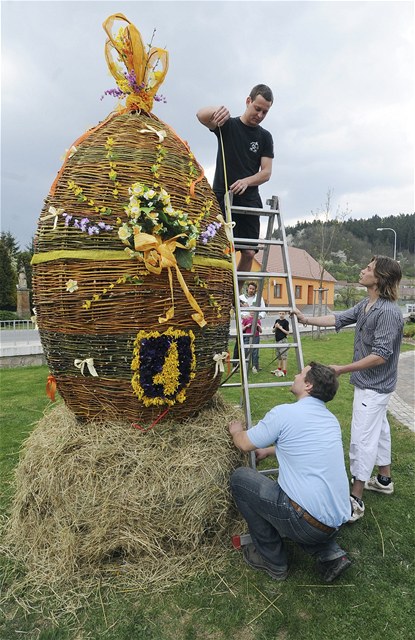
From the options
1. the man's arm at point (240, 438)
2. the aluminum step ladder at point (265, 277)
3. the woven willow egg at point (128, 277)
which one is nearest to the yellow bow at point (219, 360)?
the woven willow egg at point (128, 277)

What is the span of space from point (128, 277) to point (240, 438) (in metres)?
1.38

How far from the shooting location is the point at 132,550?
307 cm

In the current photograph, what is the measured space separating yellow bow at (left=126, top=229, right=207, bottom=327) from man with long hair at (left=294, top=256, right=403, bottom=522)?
4.79ft

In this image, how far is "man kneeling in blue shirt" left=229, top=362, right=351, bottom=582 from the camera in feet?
9.25

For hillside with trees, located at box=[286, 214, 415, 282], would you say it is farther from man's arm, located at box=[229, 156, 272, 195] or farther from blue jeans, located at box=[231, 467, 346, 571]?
blue jeans, located at box=[231, 467, 346, 571]

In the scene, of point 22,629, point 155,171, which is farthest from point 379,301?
point 22,629

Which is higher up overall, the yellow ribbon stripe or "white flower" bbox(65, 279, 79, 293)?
the yellow ribbon stripe

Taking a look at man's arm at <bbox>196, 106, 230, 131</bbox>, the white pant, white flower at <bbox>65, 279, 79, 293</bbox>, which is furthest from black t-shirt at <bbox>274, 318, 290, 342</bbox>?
white flower at <bbox>65, 279, 79, 293</bbox>

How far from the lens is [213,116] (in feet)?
13.2

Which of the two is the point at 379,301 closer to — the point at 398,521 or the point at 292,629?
the point at 398,521

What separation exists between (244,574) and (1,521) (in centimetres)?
216

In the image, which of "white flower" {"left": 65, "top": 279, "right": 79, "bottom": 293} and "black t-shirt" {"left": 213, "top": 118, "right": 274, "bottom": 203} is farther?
"black t-shirt" {"left": 213, "top": 118, "right": 274, "bottom": 203}

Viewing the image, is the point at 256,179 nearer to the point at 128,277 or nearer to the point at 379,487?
the point at 128,277

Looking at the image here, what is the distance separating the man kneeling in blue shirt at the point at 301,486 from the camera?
111 inches
